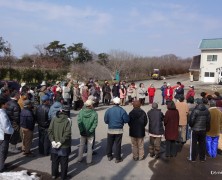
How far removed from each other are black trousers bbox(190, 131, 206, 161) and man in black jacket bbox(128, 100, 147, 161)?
1.42 m

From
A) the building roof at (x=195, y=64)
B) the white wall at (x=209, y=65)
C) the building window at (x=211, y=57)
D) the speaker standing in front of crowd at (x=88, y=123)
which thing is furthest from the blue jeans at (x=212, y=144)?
the building roof at (x=195, y=64)

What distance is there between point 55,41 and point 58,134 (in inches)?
2077

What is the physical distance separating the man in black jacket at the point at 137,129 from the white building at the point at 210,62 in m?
44.1

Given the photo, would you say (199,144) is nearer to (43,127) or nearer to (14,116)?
(43,127)

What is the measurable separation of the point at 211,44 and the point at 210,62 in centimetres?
327

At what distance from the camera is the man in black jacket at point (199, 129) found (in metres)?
7.93

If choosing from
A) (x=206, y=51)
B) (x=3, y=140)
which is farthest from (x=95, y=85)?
(x=206, y=51)

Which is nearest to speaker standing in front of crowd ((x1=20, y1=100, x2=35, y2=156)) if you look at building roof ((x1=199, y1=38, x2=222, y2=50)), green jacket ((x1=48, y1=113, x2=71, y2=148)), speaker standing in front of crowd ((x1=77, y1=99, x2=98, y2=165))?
speaker standing in front of crowd ((x1=77, y1=99, x2=98, y2=165))

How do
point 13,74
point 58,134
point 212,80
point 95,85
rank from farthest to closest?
point 212,80, point 13,74, point 95,85, point 58,134

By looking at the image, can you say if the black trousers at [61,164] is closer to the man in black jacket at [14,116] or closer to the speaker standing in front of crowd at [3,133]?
the speaker standing in front of crowd at [3,133]

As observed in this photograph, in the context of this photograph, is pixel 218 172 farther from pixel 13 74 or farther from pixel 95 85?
pixel 13 74

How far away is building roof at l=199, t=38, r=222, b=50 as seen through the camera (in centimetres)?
4969

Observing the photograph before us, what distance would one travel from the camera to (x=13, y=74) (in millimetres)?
27359

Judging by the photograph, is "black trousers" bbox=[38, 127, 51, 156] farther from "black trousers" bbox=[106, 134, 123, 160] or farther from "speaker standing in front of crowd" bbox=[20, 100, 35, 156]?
"black trousers" bbox=[106, 134, 123, 160]
